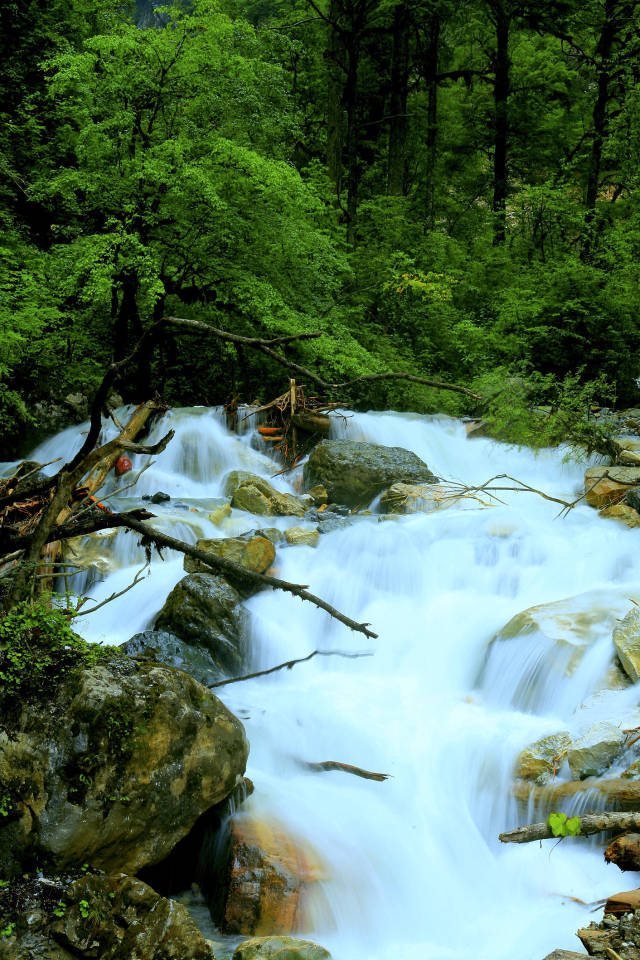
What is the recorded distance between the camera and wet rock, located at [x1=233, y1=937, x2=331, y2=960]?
292 centimetres

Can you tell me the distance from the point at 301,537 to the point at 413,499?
2050 millimetres

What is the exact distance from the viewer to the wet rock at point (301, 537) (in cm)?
788

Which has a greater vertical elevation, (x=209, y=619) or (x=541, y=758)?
(x=209, y=619)

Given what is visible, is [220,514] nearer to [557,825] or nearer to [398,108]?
[557,825]

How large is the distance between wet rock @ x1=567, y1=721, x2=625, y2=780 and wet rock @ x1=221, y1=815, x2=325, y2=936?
167 centimetres

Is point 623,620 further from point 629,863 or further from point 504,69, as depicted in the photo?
point 504,69

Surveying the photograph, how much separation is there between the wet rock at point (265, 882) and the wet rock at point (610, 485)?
20.4 ft

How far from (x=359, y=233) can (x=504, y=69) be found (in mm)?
7140

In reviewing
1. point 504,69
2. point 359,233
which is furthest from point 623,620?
point 504,69

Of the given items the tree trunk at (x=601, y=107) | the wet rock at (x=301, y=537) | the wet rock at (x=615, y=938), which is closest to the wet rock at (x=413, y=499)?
the wet rock at (x=301, y=537)

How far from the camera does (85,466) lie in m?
3.40

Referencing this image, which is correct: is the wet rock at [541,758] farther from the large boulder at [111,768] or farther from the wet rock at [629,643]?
the large boulder at [111,768]

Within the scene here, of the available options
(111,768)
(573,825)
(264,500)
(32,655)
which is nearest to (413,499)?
(264,500)

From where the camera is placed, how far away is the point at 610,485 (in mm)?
8711
